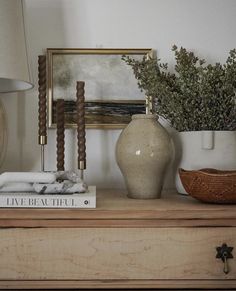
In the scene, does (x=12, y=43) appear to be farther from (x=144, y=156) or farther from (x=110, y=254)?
(x=110, y=254)

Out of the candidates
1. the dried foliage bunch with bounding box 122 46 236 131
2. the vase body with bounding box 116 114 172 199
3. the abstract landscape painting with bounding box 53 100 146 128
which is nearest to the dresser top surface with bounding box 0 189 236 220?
the vase body with bounding box 116 114 172 199

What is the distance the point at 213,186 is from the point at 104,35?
655mm

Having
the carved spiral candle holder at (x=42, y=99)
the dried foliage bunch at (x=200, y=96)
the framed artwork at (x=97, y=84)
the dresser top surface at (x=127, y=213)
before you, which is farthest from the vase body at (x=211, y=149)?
the carved spiral candle holder at (x=42, y=99)

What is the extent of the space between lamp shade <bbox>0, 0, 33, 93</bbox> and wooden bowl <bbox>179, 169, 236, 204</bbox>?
490 millimetres

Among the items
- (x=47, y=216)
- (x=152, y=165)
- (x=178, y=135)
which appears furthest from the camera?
(x=178, y=135)

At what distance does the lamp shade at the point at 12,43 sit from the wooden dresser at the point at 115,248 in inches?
14.1

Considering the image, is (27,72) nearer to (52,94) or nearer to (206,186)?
(52,94)

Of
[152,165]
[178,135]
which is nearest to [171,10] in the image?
[178,135]

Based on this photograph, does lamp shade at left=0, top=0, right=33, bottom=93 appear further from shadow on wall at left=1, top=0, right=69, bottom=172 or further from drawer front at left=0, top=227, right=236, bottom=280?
drawer front at left=0, top=227, right=236, bottom=280

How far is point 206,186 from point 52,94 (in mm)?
608

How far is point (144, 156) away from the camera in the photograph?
0.97 m

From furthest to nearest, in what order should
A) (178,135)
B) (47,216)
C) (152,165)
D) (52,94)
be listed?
1. (52,94)
2. (178,135)
3. (152,165)
4. (47,216)

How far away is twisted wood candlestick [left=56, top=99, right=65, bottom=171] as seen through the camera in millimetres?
1152

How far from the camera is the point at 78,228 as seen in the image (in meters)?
0.82
